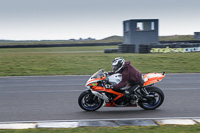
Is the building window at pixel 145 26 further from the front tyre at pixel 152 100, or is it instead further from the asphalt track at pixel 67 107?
the front tyre at pixel 152 100

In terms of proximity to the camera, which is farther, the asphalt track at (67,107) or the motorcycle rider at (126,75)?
the motorcycle rider at (126,75)

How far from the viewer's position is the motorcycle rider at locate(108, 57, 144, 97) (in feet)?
26.0

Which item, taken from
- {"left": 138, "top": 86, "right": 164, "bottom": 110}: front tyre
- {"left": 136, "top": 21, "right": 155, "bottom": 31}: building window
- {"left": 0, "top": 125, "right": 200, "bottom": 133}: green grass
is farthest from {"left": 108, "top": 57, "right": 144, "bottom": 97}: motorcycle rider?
{"left": 136, "top": 21, "right": 155, "bottom": 31}: building window

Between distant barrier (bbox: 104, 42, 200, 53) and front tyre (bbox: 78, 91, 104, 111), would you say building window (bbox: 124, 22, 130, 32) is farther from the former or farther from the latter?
front tyre (bbox: 78, 91, 104, 111)

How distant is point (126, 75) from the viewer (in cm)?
792

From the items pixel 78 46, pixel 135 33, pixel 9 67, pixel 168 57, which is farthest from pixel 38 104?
pixel 78 46

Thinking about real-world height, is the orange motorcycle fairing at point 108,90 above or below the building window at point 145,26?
below

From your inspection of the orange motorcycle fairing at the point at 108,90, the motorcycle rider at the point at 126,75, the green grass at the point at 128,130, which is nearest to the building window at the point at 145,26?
the motorcycle rider at the point at 126,75

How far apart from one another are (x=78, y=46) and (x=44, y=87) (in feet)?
142

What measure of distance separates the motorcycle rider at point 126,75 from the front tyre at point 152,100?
39 centimetres

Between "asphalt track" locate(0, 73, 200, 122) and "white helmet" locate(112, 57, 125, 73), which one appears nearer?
"asphalt track" locate(0, 73, 200, 122)

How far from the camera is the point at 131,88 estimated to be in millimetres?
8086

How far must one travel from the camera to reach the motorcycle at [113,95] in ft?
26.1

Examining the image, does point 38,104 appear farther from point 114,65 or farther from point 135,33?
point 135,33
